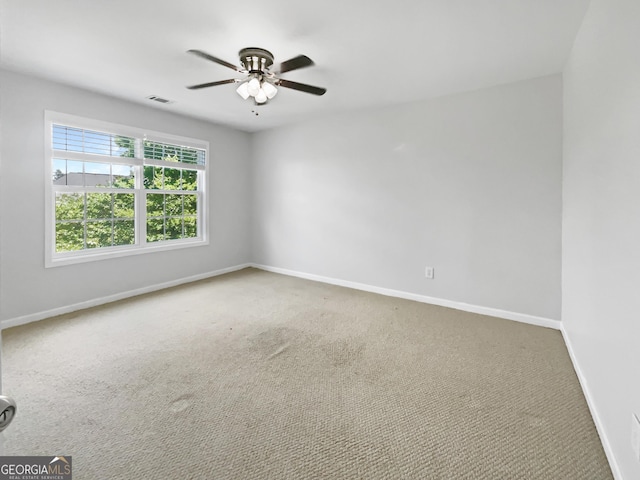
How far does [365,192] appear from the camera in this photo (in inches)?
168

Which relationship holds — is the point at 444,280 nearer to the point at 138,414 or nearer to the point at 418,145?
the point at 418,145

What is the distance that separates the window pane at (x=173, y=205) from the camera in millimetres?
4516

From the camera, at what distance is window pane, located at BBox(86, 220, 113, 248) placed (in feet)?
12.3

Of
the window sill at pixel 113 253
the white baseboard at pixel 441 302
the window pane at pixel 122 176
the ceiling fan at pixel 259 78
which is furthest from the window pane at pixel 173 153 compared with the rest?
the white baseboard at pixel 441 302

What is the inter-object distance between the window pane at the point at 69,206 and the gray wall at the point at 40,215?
0.20 meters

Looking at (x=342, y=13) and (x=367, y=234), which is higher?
(x=342, y=13)

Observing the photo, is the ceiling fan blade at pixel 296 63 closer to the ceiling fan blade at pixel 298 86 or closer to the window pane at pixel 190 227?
the ceiling fan blade at pixel 298 86

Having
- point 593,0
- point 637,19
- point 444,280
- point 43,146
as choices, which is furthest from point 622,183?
point 43,146

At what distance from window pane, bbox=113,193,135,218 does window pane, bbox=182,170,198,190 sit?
0.77m

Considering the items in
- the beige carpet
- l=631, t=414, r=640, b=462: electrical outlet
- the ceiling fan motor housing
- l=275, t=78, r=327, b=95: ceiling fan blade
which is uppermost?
the ceiling fan motor housing

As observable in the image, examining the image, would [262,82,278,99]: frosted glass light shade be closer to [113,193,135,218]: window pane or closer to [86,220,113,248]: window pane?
[113,193,135,218]: window pane

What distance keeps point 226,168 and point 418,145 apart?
3009 millimetres

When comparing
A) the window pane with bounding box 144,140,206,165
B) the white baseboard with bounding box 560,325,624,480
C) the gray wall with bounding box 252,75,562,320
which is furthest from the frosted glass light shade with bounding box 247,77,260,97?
the white baseboard with bounding box 560,325,624,480

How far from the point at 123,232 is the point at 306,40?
10.4ft
